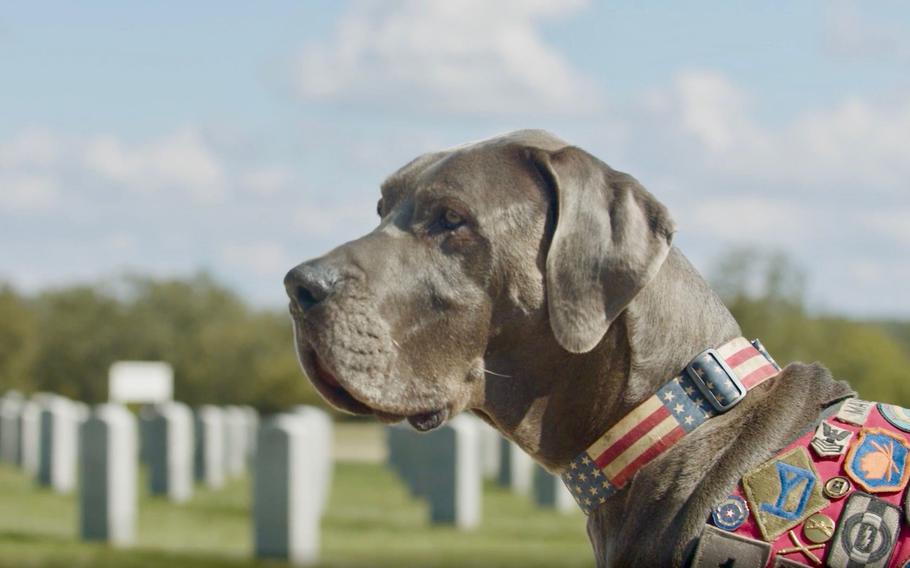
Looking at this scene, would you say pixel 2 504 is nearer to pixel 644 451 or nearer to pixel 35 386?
pixel 644 451

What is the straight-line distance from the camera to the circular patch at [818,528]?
3422mm

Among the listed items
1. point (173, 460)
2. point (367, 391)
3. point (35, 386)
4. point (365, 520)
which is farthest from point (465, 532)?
point (35, 386)

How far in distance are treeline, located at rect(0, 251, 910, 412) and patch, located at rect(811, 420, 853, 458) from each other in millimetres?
14103

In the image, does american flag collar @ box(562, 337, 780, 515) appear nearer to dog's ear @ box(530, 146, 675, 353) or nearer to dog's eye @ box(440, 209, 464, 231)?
dog's ear @ box(530, 146, 675, 353)

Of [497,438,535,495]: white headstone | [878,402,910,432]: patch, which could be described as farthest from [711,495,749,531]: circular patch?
[497,438,535,495]: white headstone

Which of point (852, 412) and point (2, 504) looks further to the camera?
point (2, 504)

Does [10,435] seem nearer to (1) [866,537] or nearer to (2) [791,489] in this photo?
(2) [791,489]

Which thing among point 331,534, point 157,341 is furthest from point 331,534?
point 157,341

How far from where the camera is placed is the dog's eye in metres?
3.84

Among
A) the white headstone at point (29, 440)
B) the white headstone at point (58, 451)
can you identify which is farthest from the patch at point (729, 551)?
the white headstone at point (29, 440)

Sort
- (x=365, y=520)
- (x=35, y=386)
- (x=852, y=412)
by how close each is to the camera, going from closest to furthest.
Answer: (x=852, y=412) < (x=365, y=520) < (x=35, y=386)

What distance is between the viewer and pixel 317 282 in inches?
148

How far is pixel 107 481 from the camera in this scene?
1424 cm

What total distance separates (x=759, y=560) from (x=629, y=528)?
0.36 m
